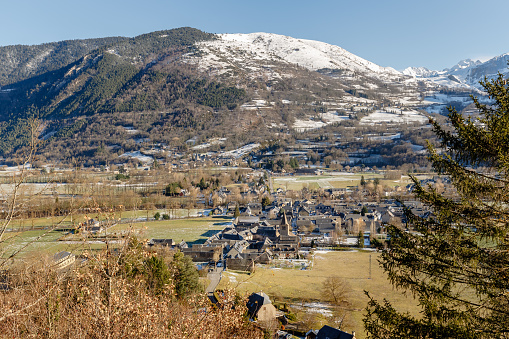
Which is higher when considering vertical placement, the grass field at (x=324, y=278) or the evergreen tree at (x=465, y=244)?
the evergreen tree at (x=465, y=244)

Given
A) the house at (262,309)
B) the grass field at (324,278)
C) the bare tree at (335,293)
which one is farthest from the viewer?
the bare tree at (335,293)

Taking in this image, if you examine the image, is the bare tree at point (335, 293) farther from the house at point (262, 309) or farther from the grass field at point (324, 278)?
the house at point (262, 309)

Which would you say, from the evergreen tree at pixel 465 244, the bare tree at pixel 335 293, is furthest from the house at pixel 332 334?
the evergreen tree at pixel 465 244

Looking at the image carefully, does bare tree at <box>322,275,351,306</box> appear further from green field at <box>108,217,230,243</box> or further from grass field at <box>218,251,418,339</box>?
green field at <box>108,217,230,243</box>

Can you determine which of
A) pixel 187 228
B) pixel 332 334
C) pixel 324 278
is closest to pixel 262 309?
pixel 332 334

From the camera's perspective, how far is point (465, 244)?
644 cm

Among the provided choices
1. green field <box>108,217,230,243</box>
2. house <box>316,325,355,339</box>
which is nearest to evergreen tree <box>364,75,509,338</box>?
house <box>316,325,355,339</box>

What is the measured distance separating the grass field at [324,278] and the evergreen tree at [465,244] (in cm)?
1371

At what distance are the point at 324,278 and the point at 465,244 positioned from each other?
23.6 meters

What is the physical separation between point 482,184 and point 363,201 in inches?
2473

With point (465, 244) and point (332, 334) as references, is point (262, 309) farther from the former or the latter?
point (465, 244)

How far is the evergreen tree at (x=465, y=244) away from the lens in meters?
5.96

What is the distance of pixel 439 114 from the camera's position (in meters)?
186

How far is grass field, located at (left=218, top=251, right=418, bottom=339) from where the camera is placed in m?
22.9
